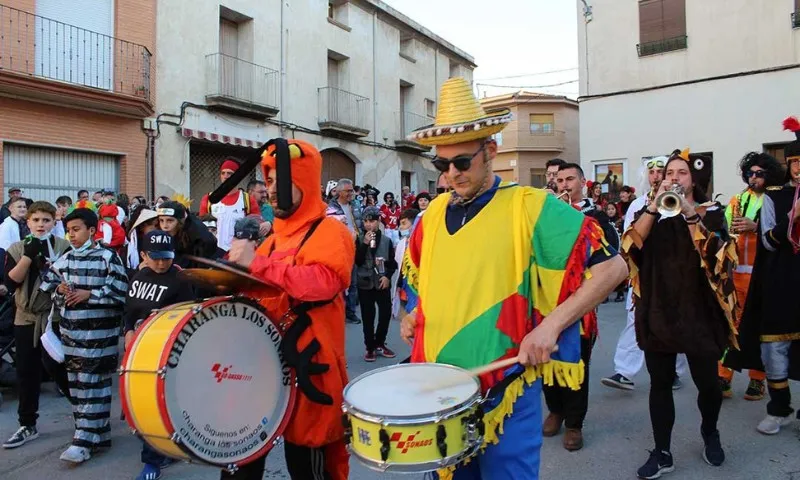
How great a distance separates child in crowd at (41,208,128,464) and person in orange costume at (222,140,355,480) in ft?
7.17

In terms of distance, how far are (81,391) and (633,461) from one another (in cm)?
405

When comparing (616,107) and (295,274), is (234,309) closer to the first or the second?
(295,274)

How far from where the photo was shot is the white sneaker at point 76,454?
174 inches

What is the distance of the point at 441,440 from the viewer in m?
2.00

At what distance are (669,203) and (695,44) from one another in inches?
649

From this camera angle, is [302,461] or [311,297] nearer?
[311,297]

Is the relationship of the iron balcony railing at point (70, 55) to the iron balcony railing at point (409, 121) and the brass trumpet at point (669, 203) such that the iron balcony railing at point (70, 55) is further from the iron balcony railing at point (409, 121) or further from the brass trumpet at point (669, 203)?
the brass trumpet at point (669, 203)

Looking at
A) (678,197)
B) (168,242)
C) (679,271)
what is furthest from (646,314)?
(168,242)

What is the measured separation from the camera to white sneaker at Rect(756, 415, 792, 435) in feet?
15.4

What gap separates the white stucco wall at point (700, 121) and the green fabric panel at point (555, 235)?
16712 mm

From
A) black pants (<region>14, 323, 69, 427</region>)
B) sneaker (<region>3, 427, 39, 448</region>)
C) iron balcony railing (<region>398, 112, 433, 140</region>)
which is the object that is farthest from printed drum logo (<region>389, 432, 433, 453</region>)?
iron balcony railing (<region>398, 112, 433, 140</region>)

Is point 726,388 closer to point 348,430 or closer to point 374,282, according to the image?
point 374,282

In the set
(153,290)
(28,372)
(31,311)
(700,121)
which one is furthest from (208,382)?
(700,121)

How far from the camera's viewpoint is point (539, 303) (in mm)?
2357
